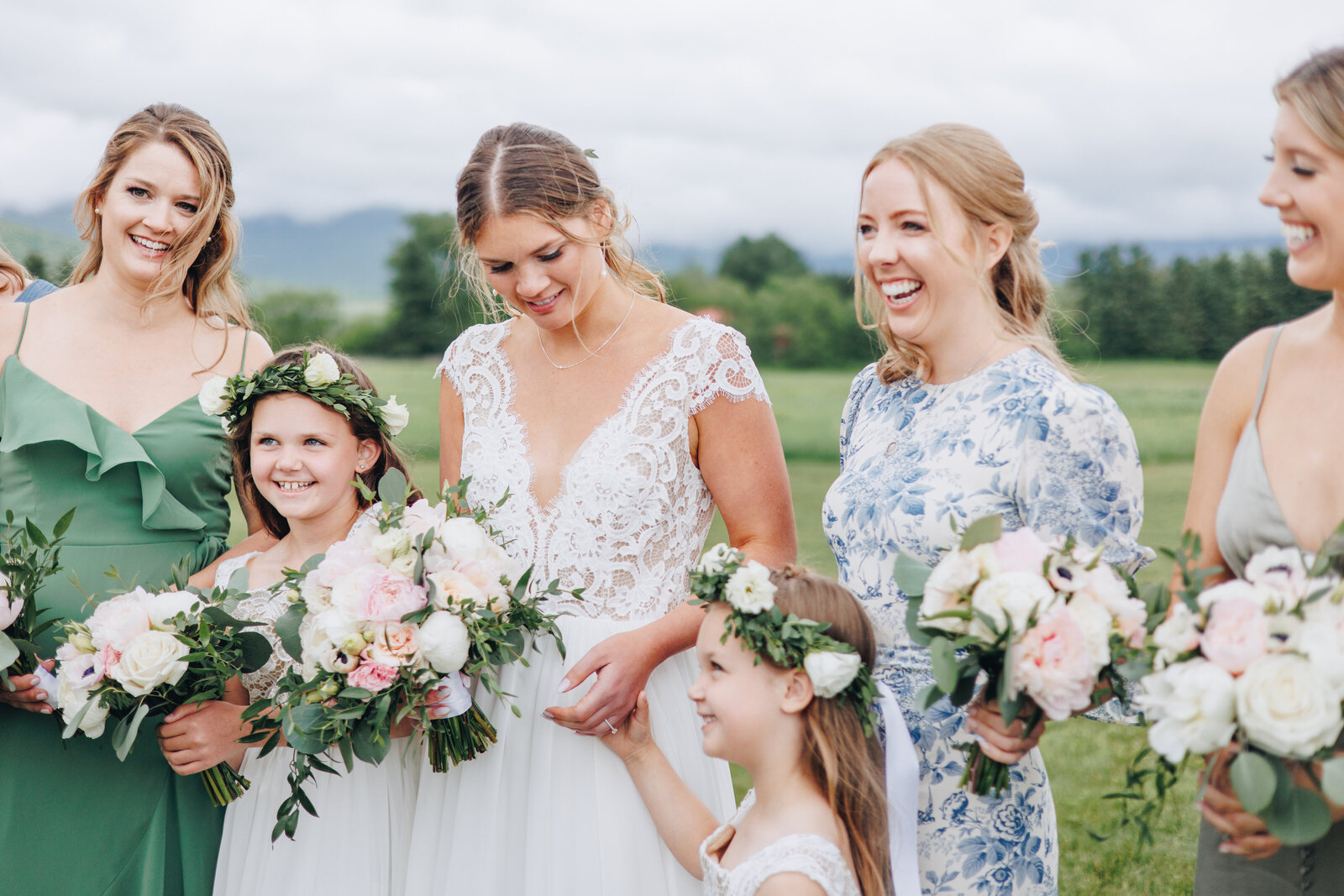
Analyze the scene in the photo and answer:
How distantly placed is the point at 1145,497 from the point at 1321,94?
25533 millimetres

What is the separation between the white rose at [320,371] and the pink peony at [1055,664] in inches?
102

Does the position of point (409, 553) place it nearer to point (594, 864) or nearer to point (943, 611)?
point (594, 864)

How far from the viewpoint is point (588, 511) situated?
3389 millimetres

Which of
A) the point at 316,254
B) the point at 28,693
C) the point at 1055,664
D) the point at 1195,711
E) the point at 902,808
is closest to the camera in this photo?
the point at 1195,711

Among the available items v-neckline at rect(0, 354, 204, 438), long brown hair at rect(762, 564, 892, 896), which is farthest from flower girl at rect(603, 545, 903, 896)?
v-neckline at rect(0, 354, 204, 438)

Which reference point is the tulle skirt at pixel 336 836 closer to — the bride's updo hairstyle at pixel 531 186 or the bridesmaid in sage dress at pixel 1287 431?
the bride's updo hairstyle at pixel 531 186

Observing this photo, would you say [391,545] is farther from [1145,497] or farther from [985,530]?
[1145,497]

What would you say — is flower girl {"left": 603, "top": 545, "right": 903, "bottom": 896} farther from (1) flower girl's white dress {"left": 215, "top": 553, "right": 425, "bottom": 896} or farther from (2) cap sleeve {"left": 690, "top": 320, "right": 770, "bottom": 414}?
(1) flower girl's white dress {"left": 215, "top": 553, "right": 425, "bottom": 896}

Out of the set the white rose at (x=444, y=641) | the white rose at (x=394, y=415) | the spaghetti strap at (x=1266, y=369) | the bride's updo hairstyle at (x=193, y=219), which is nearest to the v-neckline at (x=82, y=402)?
the bride's updo hairstyle at (x=193, y=219)

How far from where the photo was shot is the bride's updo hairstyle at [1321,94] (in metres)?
2.27

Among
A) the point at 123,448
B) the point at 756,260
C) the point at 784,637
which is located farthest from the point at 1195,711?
the point at 756,260

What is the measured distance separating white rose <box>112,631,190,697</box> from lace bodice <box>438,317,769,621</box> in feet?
3.30

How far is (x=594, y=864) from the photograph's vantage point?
10.3ft

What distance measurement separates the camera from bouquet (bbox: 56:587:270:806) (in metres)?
3.09
